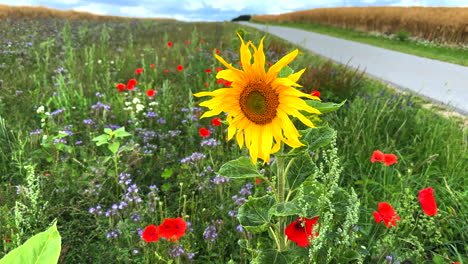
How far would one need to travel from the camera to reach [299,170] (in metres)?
1.64

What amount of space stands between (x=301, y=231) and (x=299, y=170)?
28 centimetres

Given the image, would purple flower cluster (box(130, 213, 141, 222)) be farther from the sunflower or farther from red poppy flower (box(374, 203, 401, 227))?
red poppy flower (box(374, 203, 401, 227))

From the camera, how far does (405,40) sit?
1504 centimetres

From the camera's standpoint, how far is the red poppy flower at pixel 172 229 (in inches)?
72.4

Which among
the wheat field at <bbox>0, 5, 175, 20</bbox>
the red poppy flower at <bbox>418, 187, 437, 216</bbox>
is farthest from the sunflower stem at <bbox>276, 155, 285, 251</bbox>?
the wheat field at <bbox>0, 5, 175, 20</bbox>

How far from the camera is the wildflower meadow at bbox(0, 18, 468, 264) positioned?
4.34 feet

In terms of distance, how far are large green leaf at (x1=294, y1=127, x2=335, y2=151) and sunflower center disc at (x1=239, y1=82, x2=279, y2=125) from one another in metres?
0.21

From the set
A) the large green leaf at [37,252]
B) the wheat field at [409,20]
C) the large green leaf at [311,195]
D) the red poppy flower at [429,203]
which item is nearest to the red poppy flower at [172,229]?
the large green leaf at [311,195]

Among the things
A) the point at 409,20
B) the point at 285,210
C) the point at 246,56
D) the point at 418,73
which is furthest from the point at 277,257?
the point at 409,20

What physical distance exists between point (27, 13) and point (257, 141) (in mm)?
23219

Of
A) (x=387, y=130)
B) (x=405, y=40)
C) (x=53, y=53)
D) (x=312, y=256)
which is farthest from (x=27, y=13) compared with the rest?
(x=312, y=256)

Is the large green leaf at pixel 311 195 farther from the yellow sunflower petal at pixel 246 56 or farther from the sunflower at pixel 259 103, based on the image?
the yellow sunflower petal at pixel 246 56

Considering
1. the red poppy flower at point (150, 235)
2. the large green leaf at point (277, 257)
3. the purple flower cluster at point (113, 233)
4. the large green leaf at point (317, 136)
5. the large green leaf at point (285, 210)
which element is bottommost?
the purple flower cluster at point (113, 233)

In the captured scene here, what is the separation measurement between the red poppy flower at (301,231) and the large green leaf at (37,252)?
0.95 meters
